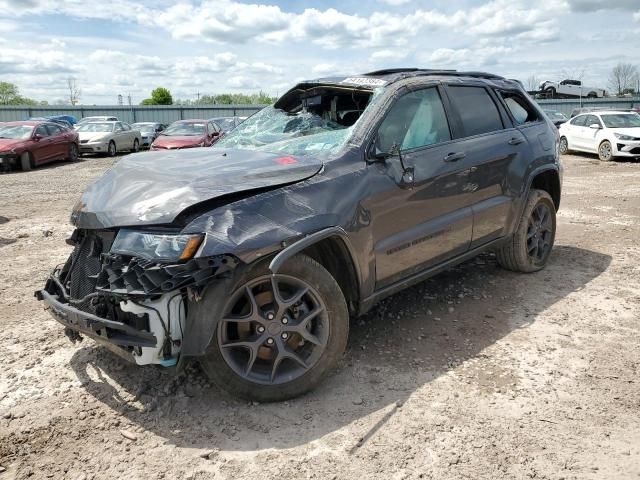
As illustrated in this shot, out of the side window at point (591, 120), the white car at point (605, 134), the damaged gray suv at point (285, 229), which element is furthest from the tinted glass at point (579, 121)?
the damaged gray suv at point (285, 229)

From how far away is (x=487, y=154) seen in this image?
4.45m

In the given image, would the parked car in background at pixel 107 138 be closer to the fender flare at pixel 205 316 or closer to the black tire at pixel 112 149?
the black tire at pixel 112 149

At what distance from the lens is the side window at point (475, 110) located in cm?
442

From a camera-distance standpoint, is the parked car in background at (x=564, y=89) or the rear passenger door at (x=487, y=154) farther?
the parked car in background at (x=564, y=89)

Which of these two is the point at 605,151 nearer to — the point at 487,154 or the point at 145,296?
the point at 487,154

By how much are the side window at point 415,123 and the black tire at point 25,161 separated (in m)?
15.2

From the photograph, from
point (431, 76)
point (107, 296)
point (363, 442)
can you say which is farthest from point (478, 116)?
point (107, 296)

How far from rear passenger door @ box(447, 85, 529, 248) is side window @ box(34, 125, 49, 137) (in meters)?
16.1

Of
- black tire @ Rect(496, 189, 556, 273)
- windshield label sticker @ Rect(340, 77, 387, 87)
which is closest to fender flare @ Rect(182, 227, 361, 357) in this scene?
windshield label sticker @ Rect(340, 77, 387, 87)

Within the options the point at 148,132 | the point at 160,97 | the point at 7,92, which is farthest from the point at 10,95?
the point at 148,132

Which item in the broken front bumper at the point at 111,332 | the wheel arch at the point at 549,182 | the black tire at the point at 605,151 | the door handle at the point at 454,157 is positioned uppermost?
the door handle at the point at 454,157

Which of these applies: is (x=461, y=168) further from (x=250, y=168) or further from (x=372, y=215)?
(x=250, y=168)

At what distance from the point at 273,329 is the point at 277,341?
73 millimetres

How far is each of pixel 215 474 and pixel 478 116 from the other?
135 inches
